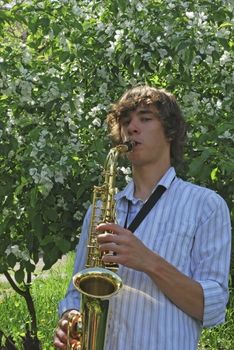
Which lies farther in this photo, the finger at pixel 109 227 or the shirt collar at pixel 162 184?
the shirt collar at pixel 162 184

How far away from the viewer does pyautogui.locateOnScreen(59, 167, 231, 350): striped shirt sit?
2311 mm

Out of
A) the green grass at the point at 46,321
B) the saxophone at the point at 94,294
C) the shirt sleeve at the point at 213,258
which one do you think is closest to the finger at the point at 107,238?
the saxophone at the point at 94,294

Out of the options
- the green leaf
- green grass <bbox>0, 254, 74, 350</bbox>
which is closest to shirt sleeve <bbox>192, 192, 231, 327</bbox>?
the green leaf

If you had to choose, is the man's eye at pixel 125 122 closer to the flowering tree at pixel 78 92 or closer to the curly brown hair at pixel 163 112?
the curly brown hair at pixel 163 112

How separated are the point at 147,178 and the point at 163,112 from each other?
230mm

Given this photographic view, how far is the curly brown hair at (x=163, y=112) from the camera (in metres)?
2.56

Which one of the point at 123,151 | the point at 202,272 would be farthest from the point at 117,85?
the point at 202,272

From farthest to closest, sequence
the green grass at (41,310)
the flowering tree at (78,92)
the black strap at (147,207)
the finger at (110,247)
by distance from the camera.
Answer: the green grass at (41,310) < the flowering tree at (78,92) < the black strap at (147,207) < the finger at (110,247)

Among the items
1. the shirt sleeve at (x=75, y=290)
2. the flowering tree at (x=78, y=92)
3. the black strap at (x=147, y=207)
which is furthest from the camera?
the flowering tree at (x=78, y=92)

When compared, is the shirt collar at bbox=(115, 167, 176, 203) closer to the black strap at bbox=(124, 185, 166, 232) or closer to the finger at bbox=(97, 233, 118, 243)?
the black strap at bbox=(124, 185, 166, 232)

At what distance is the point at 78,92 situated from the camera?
164 inches

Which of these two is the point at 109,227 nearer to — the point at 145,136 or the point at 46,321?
the point at 145,136

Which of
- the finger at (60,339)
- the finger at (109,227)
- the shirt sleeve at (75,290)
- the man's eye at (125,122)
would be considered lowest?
the finger at (60,339)

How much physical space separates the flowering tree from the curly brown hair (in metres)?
1.12
